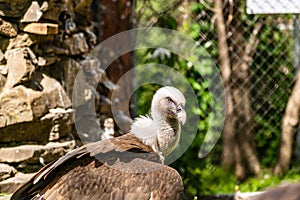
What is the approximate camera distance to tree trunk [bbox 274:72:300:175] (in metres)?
9.48

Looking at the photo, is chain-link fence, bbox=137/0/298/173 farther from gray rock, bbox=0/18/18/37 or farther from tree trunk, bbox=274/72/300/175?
gray rock, bbox=0/18/18/37

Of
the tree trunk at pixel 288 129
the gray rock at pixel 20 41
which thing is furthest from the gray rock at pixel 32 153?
the tree trunk at pixel 288 129

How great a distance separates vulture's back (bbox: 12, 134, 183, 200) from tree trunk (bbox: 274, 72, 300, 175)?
3973 mm

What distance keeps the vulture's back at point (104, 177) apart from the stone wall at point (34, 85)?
1.09m

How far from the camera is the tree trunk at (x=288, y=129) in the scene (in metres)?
9.48

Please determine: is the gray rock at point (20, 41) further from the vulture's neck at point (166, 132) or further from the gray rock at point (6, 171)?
the vulture's neck at point (166, 132)

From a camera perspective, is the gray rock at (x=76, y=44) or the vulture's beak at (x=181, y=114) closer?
the vulture's beak at (x=181, y=114)

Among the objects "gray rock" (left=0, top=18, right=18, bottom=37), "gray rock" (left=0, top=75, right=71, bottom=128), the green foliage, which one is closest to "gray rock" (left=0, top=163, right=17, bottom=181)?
"gray rock" (left=0, top=75, right=71, bottom=128)

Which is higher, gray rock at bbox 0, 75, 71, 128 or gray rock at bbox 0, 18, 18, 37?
gray rock at bbox 0, 18, 18, 37

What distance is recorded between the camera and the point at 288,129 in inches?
380

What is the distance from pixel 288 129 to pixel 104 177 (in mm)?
4397

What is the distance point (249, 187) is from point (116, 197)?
3.76 meters

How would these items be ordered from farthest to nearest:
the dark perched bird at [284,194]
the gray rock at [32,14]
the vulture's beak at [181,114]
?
the gray rock at [32,14]
the vulture's beak at [181,114]
the dark perched bird at [284,194]

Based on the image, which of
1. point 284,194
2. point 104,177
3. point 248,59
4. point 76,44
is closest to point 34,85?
point 76,44
